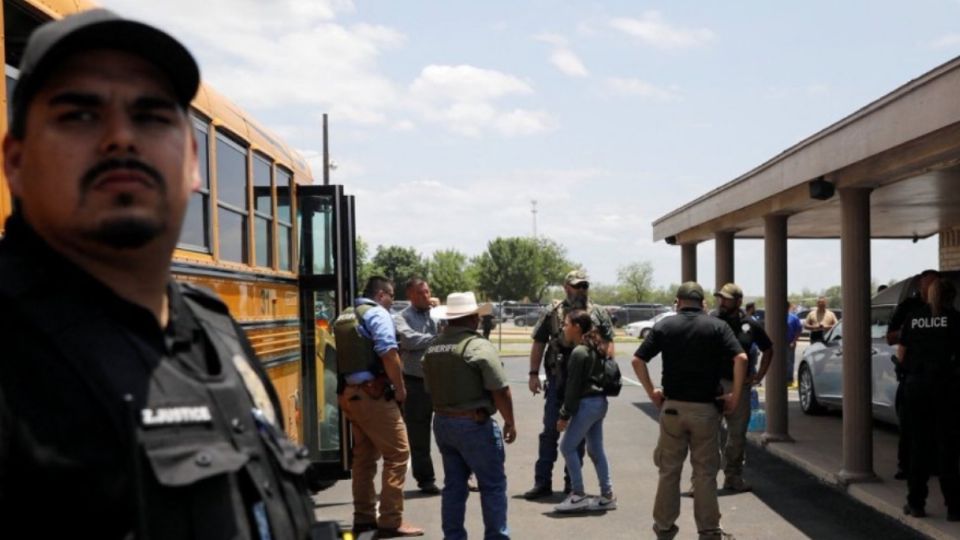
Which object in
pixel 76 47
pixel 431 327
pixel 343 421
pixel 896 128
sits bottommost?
pixel 343 421

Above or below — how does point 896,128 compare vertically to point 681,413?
above

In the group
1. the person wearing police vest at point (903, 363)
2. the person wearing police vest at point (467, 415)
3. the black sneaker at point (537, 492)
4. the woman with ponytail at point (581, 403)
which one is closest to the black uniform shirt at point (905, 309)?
the person wearing police vest at point (903, 363)

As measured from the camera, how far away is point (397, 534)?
7152 millimetres

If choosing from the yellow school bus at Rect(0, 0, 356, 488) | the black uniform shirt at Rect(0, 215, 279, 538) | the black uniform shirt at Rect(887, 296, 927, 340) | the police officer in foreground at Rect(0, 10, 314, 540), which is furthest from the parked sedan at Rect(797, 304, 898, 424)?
the black uniform shirt at Rect(0, 215, 279, 538)

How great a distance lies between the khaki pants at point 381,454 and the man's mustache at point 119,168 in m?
5.83

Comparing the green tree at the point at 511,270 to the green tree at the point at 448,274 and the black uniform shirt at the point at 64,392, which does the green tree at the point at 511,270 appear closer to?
the green tree at the point at 448,274

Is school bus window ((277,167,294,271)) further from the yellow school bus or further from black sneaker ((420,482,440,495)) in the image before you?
black sneaker ((420,482,440,495))

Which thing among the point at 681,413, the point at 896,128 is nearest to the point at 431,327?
the point at 681,413

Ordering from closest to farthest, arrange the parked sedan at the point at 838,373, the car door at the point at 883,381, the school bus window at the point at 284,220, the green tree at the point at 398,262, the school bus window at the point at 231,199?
the school bus window at the point at 231,199
the school bus window at the point at 284,220
the car door at the point at 883,381
the parked sedan at the point at 838,373
the green tree at the point at 398,262

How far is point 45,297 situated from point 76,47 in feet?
1.17

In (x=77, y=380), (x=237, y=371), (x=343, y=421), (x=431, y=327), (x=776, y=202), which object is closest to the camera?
(x=77, y=380)

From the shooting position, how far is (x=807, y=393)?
1370 centimetres

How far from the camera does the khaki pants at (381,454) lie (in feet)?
23.2

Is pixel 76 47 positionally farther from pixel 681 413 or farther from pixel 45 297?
pixel 681 413
